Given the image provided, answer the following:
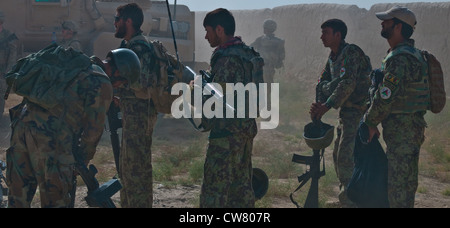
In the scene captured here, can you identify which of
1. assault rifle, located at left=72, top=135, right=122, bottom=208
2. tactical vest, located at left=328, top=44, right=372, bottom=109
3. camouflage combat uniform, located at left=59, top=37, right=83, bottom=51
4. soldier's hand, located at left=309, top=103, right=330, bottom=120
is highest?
camouflage combat uniform, located at left=59, top=37, right=83, bottom=51

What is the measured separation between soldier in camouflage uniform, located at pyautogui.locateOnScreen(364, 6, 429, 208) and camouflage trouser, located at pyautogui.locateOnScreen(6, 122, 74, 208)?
7.93ft

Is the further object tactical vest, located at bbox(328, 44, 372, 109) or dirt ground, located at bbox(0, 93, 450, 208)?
dirt ground, located at bbox(0, 93, 450, 208)

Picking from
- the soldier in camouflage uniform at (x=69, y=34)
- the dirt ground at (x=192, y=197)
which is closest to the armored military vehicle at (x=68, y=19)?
the soldier in camouflage uniform at (x=69, y=34)

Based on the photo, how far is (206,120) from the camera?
14.2ft

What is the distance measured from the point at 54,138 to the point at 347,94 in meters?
2.76

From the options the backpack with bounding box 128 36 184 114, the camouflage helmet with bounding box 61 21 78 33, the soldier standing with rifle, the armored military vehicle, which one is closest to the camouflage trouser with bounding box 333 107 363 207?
the backpack with bounding box 128 36 184 114

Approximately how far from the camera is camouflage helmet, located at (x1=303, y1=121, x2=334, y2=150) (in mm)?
5135

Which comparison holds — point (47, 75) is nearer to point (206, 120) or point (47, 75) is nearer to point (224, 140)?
point (206, 120)

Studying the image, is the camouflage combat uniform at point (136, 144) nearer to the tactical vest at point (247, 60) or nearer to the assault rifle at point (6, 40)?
the tactical vest at point (247, 60)

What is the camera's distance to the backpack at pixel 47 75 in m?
3.57

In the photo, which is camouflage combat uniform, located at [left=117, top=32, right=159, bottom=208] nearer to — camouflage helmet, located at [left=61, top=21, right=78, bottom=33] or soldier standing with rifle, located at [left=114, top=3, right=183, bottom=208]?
soldier standing with rifle, located at [left=114, top=3, right=183, bottom=208]

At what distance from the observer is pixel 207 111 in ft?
14.1

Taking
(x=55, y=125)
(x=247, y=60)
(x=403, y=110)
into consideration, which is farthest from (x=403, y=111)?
(x=55, y=125)

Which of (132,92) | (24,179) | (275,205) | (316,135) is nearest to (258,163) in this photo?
(275,205)
